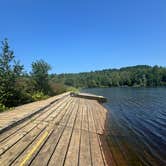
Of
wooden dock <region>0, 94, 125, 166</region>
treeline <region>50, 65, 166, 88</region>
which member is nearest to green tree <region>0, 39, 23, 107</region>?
wooden dock <region>0, 94, 125, 166</region>

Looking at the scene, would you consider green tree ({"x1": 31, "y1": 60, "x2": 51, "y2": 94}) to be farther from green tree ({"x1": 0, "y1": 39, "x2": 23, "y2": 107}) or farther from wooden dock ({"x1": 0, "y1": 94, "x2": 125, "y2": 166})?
wooden dock ({"x1": 0, "y1": 94, "x2": 125, "y2": 166})

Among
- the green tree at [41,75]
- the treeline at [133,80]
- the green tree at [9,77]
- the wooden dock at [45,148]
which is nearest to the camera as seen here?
the wooden dock at [45,148]

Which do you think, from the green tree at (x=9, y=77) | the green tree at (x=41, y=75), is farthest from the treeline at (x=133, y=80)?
the green tree at (x=9, y=77)

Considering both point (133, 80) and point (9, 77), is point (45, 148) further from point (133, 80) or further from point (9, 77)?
point (133, 80)

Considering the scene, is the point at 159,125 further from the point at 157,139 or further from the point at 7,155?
the point at 7,155

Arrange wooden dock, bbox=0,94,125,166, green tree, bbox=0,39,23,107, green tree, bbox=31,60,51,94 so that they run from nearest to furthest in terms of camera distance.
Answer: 1. wooden dock, bbox=0,94,125,166
2. green tree, bbox=0,39,23,107
3. green tree, bbox=31,60,51,94

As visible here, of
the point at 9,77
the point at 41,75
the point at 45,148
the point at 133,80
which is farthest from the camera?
the point at 133,80

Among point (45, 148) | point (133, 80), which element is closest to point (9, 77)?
point (45, 148)

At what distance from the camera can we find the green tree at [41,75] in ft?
85.1

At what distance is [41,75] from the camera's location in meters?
26.5

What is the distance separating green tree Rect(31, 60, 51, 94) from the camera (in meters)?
25.9

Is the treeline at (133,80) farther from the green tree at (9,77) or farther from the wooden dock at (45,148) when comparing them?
the wooden dock at (45,148)

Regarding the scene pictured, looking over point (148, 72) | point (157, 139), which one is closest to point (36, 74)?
point (157, 139)

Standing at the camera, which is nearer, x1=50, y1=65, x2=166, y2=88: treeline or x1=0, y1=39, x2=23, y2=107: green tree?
x1=0, y1=39, x2=23, y2=107: green tree
